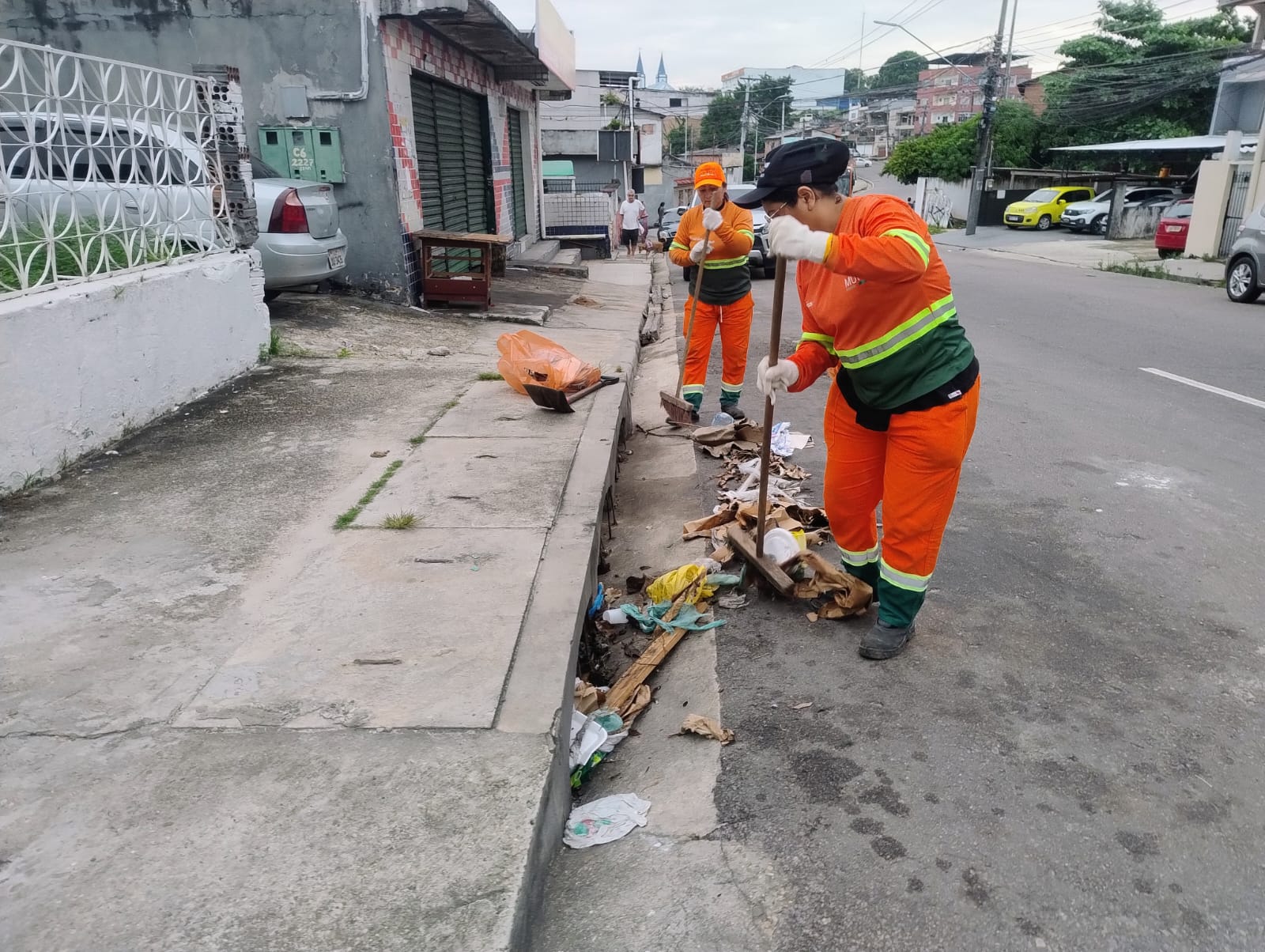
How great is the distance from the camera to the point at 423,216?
36.4ft

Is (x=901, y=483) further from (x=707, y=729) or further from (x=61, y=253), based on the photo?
(x=61, y=253)

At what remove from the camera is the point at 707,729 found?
114 inches

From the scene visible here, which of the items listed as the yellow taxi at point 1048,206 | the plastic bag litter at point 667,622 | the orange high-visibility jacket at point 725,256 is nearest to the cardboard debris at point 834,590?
the plastic bag litter at point 667,622

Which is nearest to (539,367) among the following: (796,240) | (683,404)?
(683,404)

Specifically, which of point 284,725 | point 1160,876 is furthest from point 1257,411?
point 284,725

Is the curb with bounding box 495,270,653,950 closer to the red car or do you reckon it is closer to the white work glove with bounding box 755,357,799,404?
the white work glove with bounding box 755,357,799,404

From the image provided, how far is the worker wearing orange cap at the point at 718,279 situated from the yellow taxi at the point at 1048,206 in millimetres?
29299

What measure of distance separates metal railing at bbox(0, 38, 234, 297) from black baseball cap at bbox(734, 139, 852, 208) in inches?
131

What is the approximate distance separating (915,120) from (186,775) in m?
98.6

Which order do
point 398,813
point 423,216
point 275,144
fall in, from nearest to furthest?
point 398,813 → point 275,144 → point 423,216

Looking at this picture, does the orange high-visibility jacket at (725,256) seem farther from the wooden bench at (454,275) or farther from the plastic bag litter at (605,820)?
the plastic bag litter at (605,820)

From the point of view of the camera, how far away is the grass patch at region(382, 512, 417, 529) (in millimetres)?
3826

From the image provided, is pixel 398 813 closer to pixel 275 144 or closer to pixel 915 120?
pixel 275 144

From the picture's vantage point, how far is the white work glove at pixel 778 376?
334 centimetres
